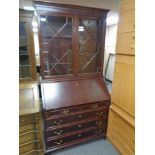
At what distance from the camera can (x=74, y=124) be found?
206 cm

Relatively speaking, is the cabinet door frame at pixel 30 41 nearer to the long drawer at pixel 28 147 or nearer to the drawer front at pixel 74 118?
the drawer front at pixel 74 118

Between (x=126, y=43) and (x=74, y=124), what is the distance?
1360 mm

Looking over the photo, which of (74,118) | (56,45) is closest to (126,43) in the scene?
(56,45)

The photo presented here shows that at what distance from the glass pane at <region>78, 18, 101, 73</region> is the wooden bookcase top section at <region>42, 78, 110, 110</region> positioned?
0.25 m

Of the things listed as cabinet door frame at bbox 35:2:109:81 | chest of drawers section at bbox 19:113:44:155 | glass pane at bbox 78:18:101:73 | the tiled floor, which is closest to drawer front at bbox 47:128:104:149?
the tiled floor

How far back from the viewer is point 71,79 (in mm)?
Answer: 2174

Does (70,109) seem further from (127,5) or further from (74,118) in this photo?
(127,5)

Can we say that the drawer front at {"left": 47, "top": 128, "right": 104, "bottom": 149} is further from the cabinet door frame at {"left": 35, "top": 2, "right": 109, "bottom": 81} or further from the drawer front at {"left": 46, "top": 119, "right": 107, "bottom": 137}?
the cabinet door frame at {"left": 35, "top": 2, "right": 109, "bottom": 81}

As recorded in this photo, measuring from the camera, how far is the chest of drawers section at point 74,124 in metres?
1.92
